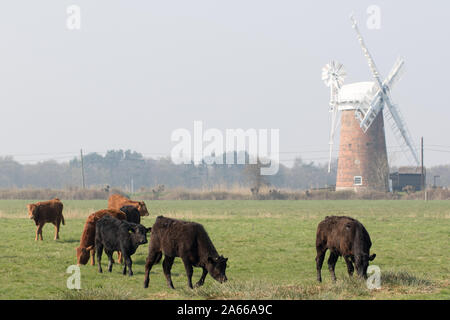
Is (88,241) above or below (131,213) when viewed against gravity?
below

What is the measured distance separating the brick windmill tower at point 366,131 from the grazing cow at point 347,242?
68.9 m

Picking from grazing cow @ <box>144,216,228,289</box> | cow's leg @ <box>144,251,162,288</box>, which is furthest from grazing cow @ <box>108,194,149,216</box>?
grazing cow @ <box>144,216,228,289</box>

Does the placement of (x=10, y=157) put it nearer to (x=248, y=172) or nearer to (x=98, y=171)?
(x=98, y=171)

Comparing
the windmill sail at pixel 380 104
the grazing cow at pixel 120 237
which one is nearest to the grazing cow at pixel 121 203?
the grazing cow at pixel 120 237

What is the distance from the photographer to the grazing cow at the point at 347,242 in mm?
14547

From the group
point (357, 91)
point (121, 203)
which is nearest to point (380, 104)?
point (357, 91)

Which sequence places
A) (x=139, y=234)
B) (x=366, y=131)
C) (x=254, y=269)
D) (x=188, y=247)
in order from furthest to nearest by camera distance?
1. (x=366, y=131)
2. (x=254, y=269)
3. (x=139, y=234)
4. (x=188, y=247)

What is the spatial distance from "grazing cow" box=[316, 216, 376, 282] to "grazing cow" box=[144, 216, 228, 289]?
117 inches

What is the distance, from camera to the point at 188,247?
1405cm

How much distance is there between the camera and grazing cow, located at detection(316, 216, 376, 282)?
573 inches

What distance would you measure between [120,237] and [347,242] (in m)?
5.86

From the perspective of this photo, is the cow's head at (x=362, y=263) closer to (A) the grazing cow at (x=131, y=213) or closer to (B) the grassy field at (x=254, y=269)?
(B) the grassy field at (x=254, y=269)

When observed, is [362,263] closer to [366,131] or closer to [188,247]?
[188,247]
